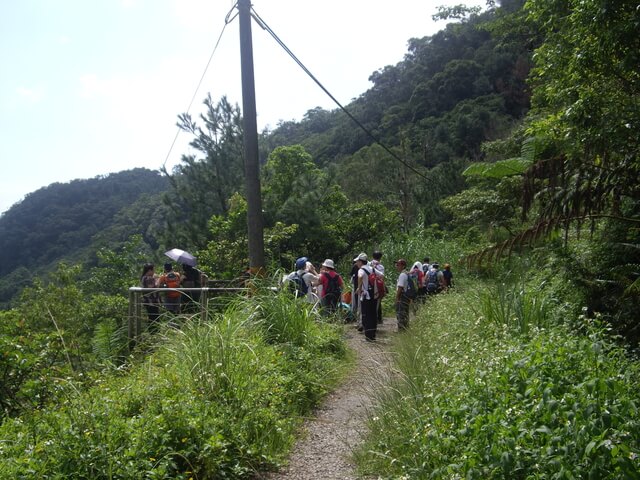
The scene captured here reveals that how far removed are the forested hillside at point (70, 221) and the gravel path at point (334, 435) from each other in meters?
33.0

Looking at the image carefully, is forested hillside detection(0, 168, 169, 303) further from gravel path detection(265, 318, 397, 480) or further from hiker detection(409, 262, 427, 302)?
gravel path detection(265, 318, 397, 480)

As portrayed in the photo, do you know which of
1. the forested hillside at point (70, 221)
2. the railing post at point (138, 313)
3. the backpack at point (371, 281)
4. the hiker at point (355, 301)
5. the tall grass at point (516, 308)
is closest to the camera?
the tall grass at point (516, 308)

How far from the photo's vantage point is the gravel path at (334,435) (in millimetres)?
4598

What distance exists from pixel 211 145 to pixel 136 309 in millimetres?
17273

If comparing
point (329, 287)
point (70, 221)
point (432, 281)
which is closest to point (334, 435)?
point (329, 287)

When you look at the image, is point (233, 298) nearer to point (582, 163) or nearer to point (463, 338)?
point (463, 338)

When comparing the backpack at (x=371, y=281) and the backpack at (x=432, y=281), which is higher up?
the backpack at (x=371, y=281)

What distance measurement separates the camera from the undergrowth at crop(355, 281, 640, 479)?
9.24ft

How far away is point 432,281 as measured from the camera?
13328mm

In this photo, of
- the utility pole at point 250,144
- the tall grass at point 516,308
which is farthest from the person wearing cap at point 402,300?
the tall grass at point 516,308

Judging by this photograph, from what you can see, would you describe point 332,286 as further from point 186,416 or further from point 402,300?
point 186,416

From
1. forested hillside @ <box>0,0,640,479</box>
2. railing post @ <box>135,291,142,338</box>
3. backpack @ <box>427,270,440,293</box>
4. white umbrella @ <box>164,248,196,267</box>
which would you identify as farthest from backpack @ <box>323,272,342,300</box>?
railing post @ <box>135,291,142,338</box>

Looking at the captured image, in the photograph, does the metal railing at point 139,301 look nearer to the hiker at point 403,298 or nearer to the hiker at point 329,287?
the hiker at point 329,287

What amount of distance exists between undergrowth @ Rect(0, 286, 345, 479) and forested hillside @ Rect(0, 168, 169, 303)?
108ft
